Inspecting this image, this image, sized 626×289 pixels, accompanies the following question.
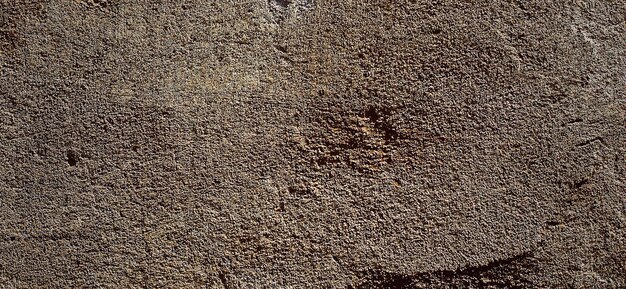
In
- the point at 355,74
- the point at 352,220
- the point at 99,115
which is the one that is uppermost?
the point at 355,74

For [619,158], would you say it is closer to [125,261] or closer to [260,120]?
[260,120]

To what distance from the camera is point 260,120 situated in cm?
185

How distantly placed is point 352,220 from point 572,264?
2.69 feet

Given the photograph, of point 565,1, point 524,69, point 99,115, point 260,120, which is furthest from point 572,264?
point 99,115

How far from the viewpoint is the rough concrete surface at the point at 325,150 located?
184 cm

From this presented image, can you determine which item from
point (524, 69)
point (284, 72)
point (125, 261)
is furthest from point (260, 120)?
point (524, 69)

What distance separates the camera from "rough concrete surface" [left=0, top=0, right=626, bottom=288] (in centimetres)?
184

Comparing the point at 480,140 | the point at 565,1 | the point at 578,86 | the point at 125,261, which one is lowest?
the point at 125,261

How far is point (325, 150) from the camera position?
1844 mm

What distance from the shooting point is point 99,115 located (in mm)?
1868

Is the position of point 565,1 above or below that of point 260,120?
above

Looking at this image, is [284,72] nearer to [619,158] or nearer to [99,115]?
[99,115]

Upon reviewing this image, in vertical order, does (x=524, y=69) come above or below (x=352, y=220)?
above

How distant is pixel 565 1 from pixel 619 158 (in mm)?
612
